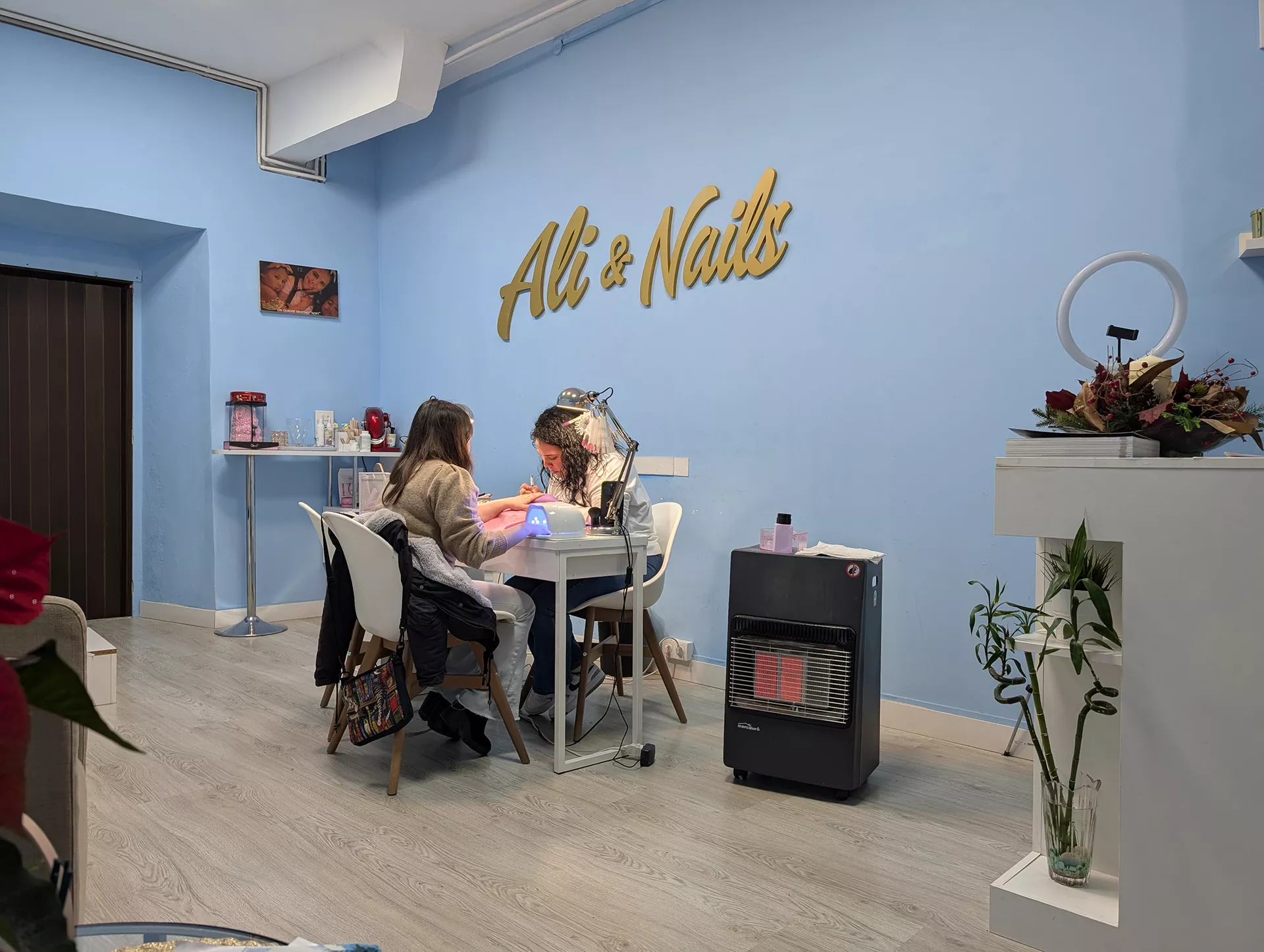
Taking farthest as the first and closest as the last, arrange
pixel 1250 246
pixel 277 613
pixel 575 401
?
pixel 277 613 → pixel 575 401 → pixel 1250 246

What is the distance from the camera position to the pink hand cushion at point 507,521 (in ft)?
10.9

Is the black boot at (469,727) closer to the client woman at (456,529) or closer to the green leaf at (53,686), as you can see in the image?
the client woman at (456,529)

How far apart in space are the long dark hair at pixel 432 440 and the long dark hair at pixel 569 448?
22.6 inches

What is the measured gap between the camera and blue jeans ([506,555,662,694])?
362 cm

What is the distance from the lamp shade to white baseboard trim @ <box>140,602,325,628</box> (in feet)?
8.55

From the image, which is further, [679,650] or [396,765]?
[679,650]

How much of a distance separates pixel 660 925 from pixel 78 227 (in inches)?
212

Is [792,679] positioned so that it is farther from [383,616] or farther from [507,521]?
[383,616]

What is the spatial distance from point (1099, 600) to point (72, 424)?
585cm

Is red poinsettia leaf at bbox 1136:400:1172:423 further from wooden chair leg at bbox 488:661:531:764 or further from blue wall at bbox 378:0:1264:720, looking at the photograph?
wooden chair leg at bbox 488:661:531:764

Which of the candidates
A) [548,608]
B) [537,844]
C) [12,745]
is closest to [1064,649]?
[537,844]

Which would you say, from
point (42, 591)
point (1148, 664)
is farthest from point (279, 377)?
point (42, 591)

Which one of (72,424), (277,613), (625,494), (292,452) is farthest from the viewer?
(277,613)

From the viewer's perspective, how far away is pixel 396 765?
9.76 ft
